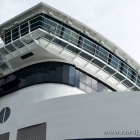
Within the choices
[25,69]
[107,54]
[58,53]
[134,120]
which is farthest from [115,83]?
[134,120]

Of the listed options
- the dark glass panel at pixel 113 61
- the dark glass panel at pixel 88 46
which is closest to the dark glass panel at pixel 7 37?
the dark glass panel at pixel 88 46

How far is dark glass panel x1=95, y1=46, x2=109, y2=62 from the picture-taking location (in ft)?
63.1

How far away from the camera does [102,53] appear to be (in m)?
19.5

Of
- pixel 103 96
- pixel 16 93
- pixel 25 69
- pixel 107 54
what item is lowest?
pixel 103 96

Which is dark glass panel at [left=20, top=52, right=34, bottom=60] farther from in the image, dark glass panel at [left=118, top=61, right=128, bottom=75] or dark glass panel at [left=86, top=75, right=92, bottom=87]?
dark glass panel at [left=118, top=61, right=128, bottom=75]

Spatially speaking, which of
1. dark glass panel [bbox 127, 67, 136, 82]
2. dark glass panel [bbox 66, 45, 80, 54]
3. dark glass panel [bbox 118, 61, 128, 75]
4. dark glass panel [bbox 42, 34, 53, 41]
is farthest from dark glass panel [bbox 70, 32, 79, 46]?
dark glass panel [bbox 127, 67, 136, 82]

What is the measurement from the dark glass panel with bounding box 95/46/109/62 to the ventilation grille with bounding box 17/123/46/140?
6898 millimetres

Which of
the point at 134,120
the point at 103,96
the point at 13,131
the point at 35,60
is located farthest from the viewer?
the point at 35,60

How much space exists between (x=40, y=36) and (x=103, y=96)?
553 cm

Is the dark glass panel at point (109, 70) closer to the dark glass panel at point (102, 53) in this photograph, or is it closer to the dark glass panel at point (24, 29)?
the dark glass panel at point (102, 53)

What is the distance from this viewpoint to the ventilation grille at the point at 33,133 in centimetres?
1365

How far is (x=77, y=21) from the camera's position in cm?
1930

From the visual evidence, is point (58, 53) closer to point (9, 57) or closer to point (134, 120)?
point (9, 57)

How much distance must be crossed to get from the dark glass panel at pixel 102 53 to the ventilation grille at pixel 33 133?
690cm
